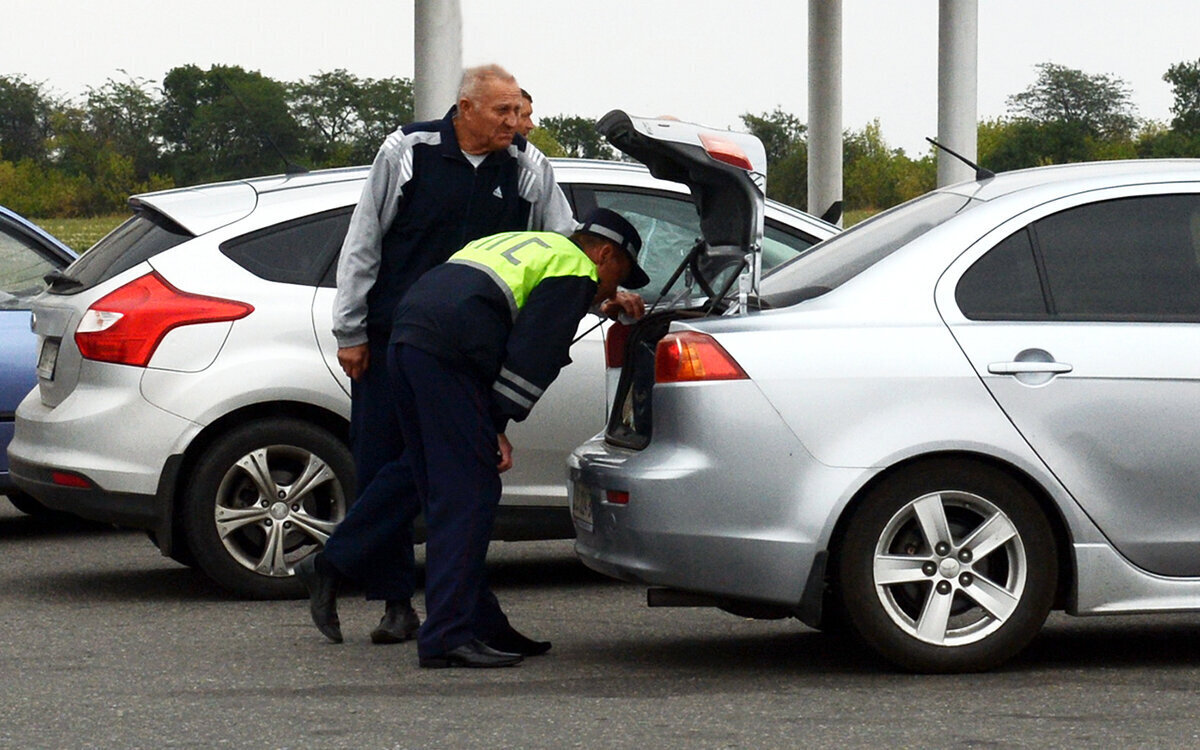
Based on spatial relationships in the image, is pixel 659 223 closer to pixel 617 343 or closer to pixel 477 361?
pixel 617 343

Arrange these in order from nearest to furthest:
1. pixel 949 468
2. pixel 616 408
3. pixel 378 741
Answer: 1. pixel 378 741
2. pixel 949 468
3. pixel 616 408

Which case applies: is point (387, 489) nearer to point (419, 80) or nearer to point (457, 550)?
point (457, 550)

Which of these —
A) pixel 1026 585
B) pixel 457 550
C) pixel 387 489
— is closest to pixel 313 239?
pixel 387 489

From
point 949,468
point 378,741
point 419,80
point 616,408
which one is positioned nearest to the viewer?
point 378,741

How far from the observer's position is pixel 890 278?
5.42 m

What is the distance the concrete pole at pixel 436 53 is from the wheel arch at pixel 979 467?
918 cm

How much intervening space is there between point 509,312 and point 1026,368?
4.84ft

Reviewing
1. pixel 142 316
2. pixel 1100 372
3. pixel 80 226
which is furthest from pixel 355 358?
pixel 80 226

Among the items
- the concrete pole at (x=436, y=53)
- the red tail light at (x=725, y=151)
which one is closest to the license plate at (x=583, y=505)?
the red tail light at (x=725, y=151)

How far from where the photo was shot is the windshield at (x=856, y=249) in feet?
18.2

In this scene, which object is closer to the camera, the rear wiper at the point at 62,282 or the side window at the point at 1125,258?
the side window at the point at 1125,258

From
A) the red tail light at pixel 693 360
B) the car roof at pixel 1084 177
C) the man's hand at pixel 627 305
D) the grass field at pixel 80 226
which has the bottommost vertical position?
the grass field at pixel 80 226

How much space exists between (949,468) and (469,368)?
1404mm

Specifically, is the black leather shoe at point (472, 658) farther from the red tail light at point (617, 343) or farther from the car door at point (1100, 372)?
the car door at point (1100, 372)
